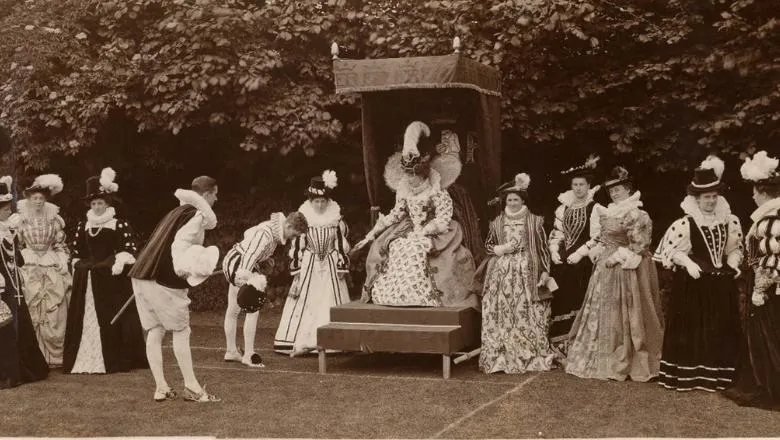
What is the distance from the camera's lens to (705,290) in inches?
268

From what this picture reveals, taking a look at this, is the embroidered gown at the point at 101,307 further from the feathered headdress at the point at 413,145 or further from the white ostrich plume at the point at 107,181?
the feathered headdress at the point at 413,145

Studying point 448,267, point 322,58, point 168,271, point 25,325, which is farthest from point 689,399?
point 322,58

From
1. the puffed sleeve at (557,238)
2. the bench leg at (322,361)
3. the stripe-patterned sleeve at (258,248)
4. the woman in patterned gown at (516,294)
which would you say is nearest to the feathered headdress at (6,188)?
the stripe-patterned sleeve at (258,248)

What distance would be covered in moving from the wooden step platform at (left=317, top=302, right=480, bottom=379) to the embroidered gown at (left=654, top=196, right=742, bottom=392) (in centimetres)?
165

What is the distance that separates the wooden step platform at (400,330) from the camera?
748 cm

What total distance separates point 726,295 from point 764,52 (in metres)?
3.64

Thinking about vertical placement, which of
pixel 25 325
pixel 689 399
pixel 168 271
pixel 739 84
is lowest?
pixel 689 399

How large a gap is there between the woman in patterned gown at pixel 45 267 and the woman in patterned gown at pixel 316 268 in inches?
77.9

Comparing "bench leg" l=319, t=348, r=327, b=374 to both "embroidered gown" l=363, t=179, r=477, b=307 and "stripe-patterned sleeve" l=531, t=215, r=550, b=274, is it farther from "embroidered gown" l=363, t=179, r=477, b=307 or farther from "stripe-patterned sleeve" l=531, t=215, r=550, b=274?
"stripe-patterned sleeve" l=531, t=215, r=550, b=274

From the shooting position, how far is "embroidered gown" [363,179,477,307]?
795 centimetres

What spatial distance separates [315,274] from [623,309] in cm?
→ 304

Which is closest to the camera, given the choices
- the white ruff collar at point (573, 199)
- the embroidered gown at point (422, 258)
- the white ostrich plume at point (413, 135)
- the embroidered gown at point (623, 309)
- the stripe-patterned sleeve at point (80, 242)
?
the embroidered gown at point (623, 309)

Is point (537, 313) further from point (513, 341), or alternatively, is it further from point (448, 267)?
point (448, 267)

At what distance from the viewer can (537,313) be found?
7.93 metres
